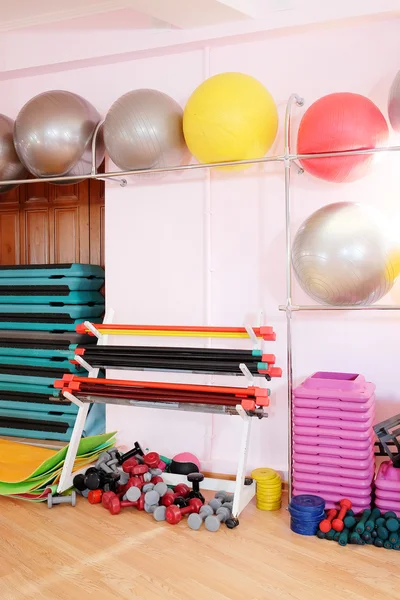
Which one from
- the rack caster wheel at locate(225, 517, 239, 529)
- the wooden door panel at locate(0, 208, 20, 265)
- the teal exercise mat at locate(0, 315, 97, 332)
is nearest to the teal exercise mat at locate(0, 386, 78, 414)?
the teal exercise mat at locate(0, 315, 97, 332)

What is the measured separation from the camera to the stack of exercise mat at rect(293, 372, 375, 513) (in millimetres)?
2818

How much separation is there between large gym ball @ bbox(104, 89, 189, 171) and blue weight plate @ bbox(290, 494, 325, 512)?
5.80 ft

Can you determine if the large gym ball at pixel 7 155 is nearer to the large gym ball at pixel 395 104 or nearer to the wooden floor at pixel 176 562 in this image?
the wooden floor at pixel 176 562

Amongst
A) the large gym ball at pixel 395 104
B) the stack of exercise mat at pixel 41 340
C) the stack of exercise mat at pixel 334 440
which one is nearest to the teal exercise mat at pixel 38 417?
the stack of exercise mat at pixel 41 340

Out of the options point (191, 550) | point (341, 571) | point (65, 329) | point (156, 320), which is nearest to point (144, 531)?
point (191, 550)

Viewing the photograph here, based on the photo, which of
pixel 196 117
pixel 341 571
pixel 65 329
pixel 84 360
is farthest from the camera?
pixel 65 329

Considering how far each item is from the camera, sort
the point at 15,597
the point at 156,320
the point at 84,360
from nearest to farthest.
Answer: the point at 15,597, the point at 84,360, the point at 156,320

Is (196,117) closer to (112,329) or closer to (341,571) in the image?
(112,329)

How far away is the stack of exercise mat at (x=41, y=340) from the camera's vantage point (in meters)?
3.96

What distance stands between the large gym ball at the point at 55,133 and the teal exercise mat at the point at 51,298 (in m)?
0.82

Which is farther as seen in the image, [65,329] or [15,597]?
[65,329]

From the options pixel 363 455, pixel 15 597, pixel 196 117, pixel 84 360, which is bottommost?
pixel 15 597

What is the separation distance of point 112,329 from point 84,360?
0.22m

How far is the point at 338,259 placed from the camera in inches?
106
